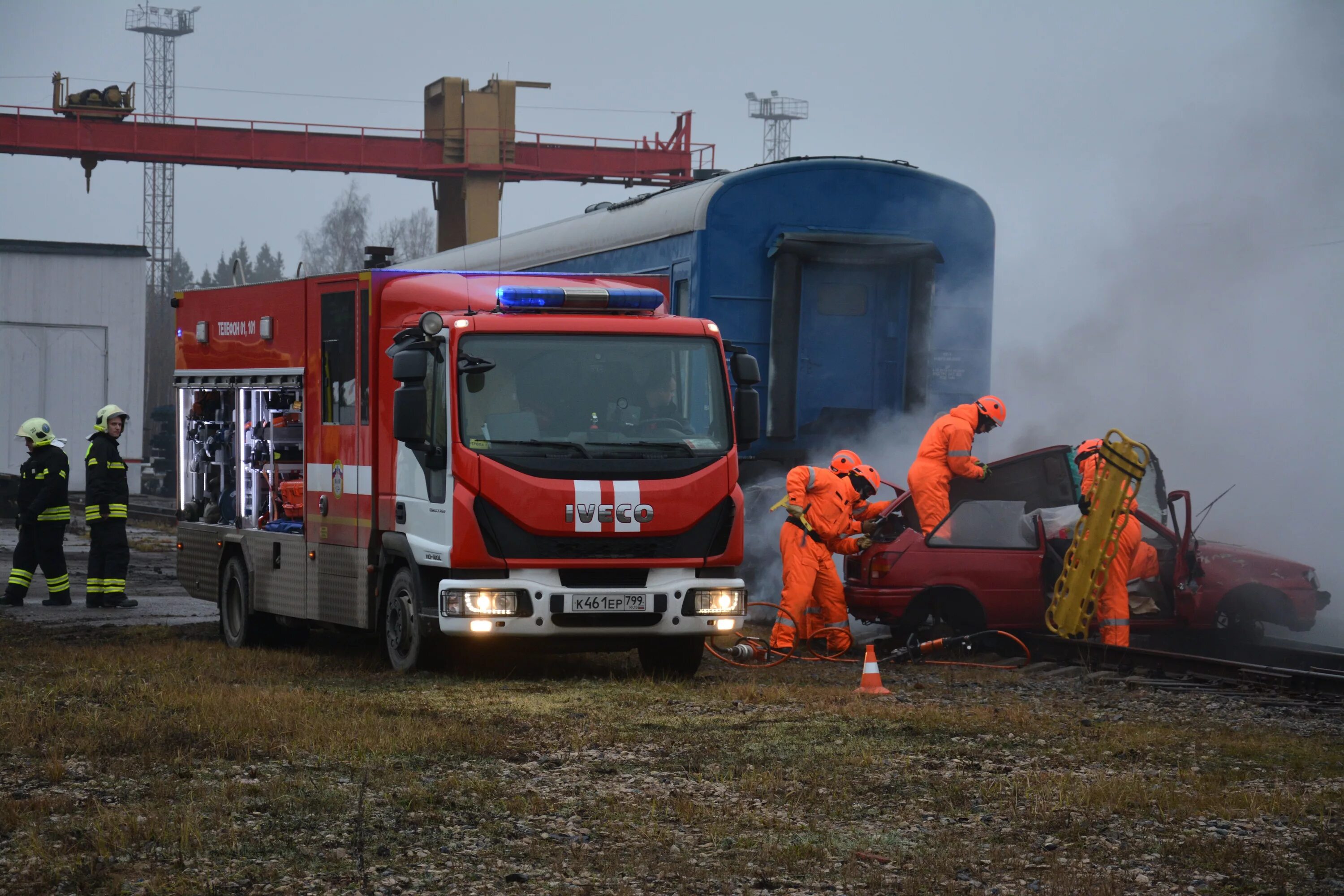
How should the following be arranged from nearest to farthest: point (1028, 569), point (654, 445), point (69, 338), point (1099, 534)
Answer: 1. point (654, 445)
2. point (1099, 534)
3. point (1028, 569)
4. point (69, 338)

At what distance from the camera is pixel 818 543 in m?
12.1

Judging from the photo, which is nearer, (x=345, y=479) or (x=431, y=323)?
(x=431, y=323)

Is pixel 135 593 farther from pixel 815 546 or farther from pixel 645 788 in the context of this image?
pixel 645 788

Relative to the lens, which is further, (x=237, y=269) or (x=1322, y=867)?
(x=237, y=269)

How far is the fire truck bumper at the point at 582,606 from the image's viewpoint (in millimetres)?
9609

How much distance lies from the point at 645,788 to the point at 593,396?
142 inches

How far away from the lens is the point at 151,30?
7381 cm

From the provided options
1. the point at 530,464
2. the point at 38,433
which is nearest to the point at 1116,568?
the point at 530,464

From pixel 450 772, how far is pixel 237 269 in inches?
306

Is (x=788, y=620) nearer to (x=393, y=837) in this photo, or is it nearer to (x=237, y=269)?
(x=237, y=269)

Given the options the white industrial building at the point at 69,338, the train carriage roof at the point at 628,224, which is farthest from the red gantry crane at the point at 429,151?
the train carriage roof at the point at 628,224

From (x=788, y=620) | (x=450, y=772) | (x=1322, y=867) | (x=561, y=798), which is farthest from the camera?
(x=788, y=620)

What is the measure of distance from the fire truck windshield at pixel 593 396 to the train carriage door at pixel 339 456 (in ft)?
4.48

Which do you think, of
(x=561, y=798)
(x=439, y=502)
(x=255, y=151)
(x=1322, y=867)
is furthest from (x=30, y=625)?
(x=255, y=151)
